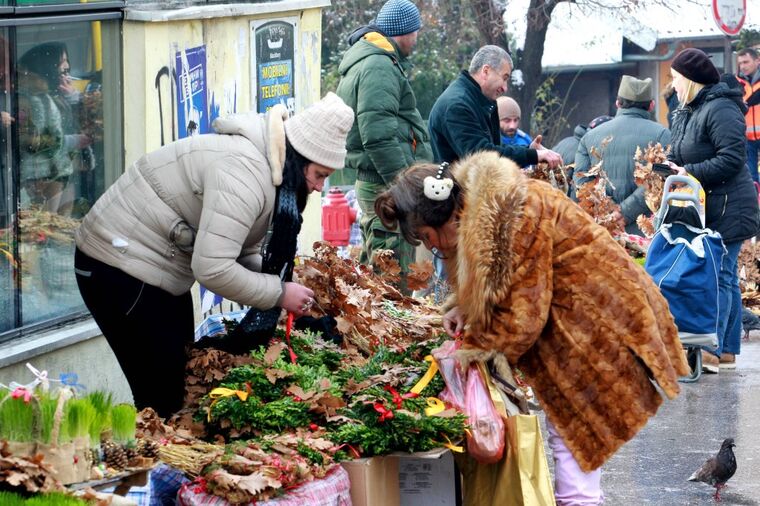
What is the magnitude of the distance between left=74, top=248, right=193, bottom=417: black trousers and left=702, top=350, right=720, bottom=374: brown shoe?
5.14m

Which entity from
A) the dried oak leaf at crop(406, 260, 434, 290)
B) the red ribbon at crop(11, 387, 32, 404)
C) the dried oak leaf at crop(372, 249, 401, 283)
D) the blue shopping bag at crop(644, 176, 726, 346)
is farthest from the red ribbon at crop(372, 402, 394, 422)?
the blue shopping bag at crop(644, 176, 726, 346)

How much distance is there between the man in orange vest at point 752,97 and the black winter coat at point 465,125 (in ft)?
20.2

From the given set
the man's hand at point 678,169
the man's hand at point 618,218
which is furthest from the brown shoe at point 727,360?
the man's hand at point 678,169

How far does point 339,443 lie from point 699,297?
4755mm

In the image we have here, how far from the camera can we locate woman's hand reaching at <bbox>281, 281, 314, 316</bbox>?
14.9 ft

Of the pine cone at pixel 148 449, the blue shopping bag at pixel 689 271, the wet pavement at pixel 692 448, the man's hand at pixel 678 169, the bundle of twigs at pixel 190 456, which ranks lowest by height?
the wet pavement at pixel 692 448

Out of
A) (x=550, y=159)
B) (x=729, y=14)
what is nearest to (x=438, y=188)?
(x=550, y=159)

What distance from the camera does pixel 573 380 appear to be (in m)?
4.23

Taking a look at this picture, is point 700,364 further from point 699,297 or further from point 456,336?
point 456,336

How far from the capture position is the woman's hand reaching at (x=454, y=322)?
441 centimetres

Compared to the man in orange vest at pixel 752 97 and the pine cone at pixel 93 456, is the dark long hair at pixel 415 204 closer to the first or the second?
the pine cone at pixel 93 456

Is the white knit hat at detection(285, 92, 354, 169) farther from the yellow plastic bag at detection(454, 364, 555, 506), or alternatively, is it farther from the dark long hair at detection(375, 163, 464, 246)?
the yellow plastic bag at detection(454, 364, 555, 506)

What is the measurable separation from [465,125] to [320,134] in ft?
11.3

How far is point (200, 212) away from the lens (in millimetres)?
4508
